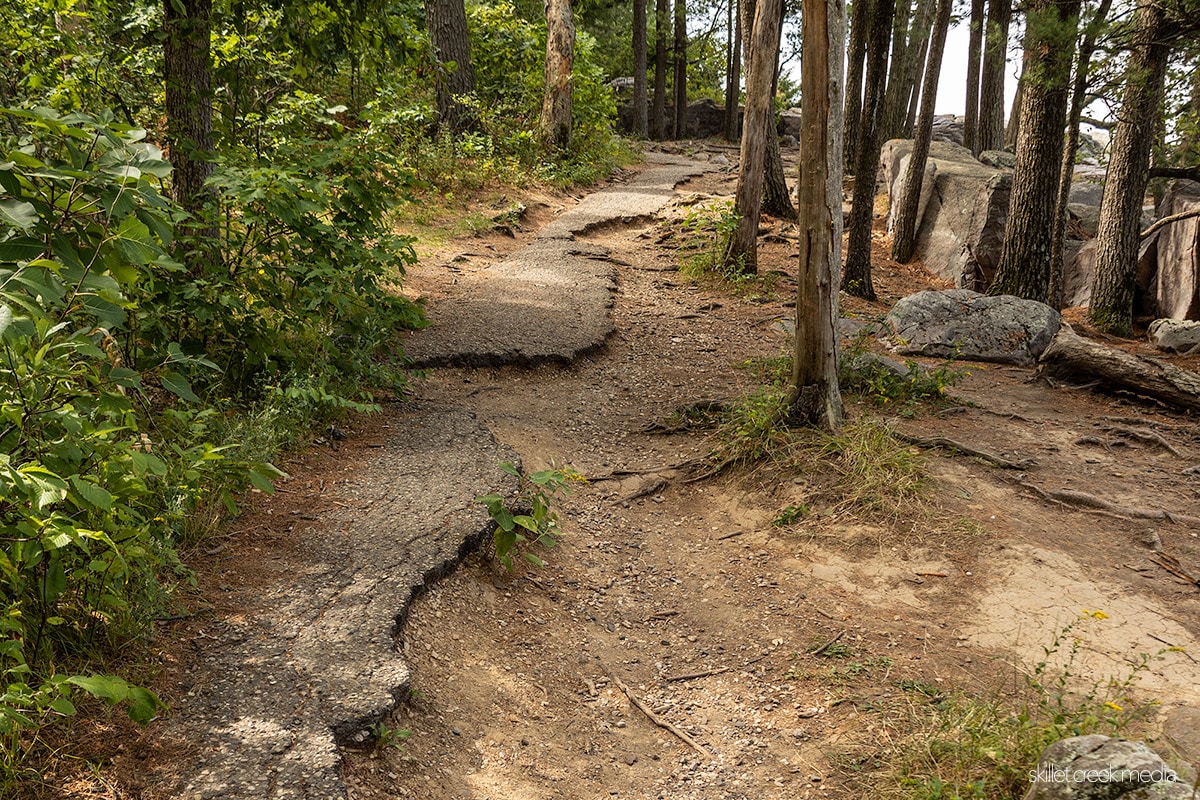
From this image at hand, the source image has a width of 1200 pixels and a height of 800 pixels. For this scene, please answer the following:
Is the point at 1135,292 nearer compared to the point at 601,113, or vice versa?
the point at 1135,292

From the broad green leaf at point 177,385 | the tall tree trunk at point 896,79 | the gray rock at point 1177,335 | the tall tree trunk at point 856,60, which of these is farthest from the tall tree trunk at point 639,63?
the broad green leaf at point 177,385

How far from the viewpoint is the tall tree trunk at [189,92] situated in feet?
16.7

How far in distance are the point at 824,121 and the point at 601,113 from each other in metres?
12.4

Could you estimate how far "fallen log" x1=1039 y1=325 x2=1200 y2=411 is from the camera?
258 inches

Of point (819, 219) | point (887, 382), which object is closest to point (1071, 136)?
point (887, 382)

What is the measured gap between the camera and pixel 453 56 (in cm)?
1359

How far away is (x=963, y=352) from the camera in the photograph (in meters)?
7.93

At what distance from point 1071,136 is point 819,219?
602cm

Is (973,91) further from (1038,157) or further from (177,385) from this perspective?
(177,385)

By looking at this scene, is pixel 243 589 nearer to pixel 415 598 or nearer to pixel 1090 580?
pixel 415 598

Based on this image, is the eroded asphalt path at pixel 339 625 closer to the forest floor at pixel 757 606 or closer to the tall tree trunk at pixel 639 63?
the forest floor at pixel 757 606

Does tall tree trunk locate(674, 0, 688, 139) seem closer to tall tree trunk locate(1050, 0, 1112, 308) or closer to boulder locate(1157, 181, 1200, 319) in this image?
tall tree trunk locate(1050, 0, 1112, 308)

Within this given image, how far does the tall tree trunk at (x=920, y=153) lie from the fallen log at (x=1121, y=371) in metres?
5.42

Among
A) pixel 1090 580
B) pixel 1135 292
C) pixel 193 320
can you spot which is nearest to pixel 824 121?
pixel 1090 580
